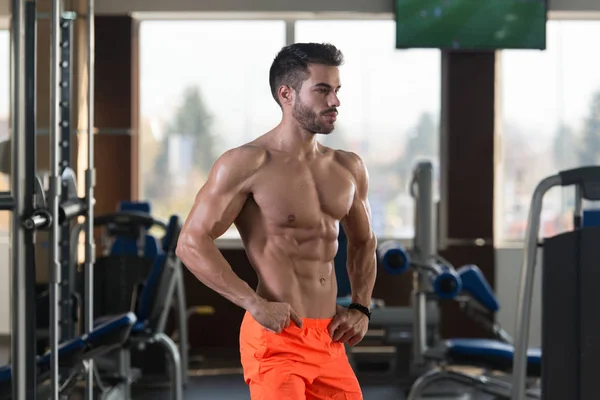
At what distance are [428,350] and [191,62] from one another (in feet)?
10.3

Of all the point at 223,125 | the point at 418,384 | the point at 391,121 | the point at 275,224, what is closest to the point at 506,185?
the point at 391,121

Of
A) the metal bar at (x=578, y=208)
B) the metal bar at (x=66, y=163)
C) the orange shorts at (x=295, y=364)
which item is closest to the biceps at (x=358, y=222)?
the orange shorts at (x=295, y=364)

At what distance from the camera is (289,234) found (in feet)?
6.98

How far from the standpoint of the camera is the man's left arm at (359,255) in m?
2.21

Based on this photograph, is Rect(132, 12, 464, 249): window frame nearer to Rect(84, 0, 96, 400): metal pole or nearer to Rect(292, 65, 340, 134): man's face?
Rect(84, 0, 96, 400): metal pole

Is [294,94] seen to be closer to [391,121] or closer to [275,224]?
[275,224]

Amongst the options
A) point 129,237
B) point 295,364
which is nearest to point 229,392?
point 129,237

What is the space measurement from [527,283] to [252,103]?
13.3ft

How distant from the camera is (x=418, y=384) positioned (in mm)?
4191

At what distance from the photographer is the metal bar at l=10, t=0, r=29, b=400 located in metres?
2.50

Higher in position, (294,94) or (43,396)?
(294,94)

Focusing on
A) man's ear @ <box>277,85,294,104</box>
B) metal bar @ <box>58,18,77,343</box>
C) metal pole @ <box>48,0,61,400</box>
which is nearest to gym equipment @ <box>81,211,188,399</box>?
metal bar @ <box>58,18,77,343</box>

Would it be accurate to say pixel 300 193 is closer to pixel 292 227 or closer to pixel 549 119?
pixel 292 227

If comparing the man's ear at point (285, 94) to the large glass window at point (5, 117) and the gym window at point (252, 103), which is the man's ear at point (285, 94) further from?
the gym window at point (252, 103)
